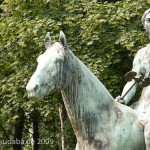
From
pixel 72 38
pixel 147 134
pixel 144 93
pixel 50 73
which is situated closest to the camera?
pixel 50 73

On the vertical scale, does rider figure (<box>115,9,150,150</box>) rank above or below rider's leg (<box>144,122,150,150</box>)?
above

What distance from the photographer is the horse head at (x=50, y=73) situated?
4.34 metres

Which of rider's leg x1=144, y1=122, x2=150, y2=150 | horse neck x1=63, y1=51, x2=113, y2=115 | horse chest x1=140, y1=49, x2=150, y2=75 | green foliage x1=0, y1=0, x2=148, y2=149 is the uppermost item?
green foliage x1=0, y1=0, x2=148, y2=149

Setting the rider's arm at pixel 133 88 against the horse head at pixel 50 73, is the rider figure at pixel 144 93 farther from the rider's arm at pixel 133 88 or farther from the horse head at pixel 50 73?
the horse head at pixel 50 73

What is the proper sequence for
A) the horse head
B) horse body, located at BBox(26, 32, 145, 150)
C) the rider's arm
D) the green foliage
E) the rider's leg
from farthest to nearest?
the green foliage
the rider's arm
the rider's leg
horse body, located at BBox(26, 32, 145, 150)
the horse head

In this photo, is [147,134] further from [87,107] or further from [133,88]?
[133,88]

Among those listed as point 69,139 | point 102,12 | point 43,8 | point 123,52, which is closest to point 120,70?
point 123,52

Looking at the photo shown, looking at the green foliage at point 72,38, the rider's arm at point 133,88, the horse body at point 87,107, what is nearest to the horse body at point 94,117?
the horse body at point 87,107

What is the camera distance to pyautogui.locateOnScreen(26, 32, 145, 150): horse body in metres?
4.54

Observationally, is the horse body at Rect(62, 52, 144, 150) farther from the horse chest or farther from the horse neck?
the horse chest

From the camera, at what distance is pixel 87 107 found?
4.89 m

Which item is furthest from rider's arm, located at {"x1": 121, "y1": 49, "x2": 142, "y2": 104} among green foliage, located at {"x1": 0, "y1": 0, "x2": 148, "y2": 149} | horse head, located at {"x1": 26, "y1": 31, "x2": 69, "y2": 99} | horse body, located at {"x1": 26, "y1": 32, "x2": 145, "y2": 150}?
green foliage, located at {"x1": 0, "y1": 0, "x2": 148, "y2": 149}

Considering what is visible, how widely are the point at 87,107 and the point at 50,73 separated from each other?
0.63 m

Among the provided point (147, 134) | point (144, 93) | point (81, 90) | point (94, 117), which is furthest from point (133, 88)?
point (81, 90)
